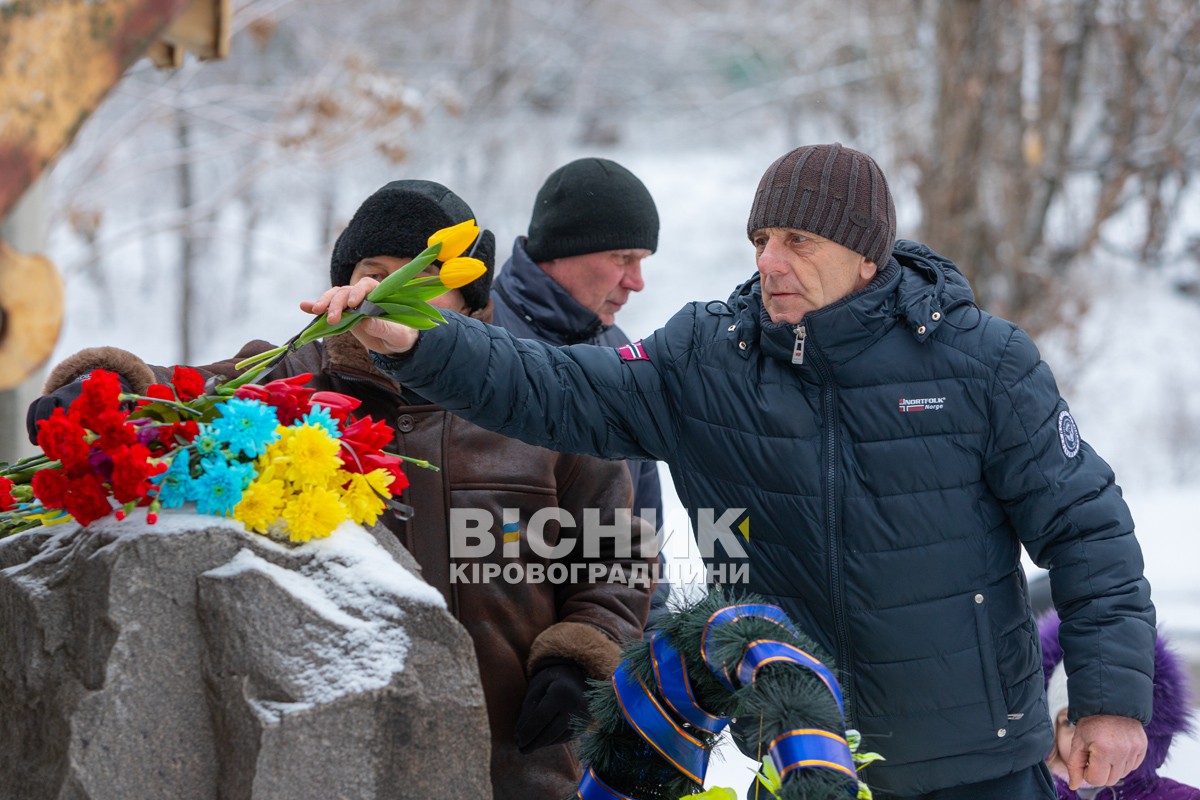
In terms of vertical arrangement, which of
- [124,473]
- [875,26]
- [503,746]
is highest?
[875,26]

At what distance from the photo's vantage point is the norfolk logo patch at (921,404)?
2.11 meters

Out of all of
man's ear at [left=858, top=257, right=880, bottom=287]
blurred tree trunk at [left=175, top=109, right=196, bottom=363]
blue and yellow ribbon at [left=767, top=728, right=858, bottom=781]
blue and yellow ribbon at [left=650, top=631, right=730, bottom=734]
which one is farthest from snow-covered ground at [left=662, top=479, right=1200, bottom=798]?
blurred tree trunk at [left=175, top=109, right=196, bottom=363]

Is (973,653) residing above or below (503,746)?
above

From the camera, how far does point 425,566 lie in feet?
7.61

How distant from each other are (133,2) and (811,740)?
9.35ft

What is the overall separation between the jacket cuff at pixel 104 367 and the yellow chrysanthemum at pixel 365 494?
0.64 metres

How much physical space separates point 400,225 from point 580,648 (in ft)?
2.78

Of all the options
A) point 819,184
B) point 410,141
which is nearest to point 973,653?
point 819,184

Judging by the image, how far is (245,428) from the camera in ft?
6.09

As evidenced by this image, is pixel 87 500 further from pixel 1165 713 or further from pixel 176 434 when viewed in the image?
pixel 1165 713

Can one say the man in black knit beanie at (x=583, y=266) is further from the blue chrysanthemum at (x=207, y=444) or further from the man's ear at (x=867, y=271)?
the blue chrysanthemum at (x=207, y=444)

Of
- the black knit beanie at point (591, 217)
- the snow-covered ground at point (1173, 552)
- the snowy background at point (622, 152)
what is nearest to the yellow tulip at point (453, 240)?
the black knit beanie at point (591, 217)

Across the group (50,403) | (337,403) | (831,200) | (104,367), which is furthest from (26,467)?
(831,200)

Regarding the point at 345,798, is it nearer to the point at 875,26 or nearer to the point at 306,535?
the point at 306,535
